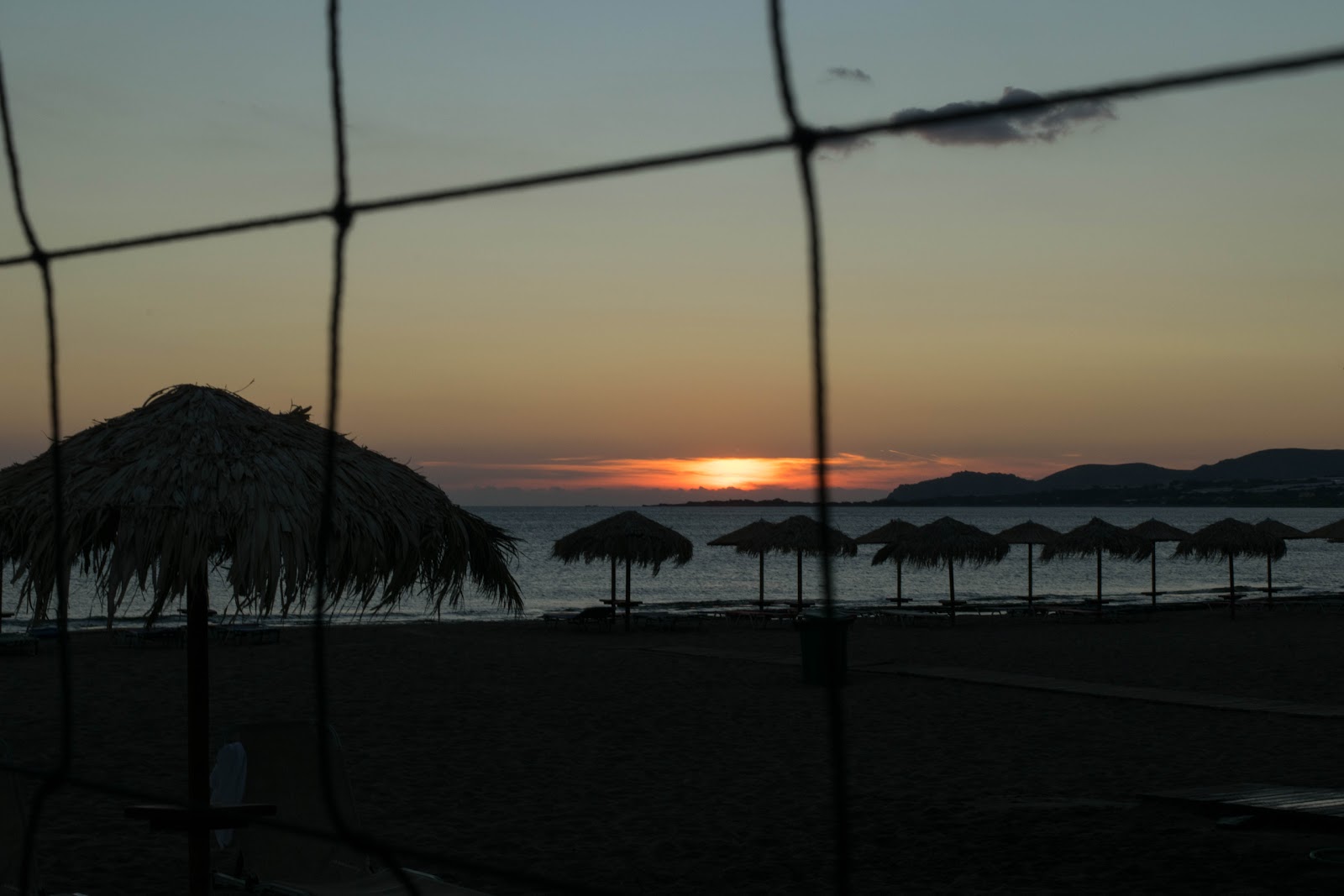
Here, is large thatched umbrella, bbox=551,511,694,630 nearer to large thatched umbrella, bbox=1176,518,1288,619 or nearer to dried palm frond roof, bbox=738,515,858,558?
dried palm frond roof, bbox=738,515,858,558

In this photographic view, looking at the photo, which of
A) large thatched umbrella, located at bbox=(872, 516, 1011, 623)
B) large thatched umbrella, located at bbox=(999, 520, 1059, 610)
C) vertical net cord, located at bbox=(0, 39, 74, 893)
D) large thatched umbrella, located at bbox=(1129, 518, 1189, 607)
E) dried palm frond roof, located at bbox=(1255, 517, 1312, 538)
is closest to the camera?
vertical net cord, located at bbox=(0, 39, 74, 893)

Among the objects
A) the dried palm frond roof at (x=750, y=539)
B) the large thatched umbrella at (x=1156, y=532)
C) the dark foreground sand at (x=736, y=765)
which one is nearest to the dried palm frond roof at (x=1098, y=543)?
the large thatched umbrella at (x=1156, y=532)

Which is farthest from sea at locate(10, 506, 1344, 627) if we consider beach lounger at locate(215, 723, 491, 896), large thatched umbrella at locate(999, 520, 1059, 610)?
beach lounger at locate(215, 723, 491, 896)

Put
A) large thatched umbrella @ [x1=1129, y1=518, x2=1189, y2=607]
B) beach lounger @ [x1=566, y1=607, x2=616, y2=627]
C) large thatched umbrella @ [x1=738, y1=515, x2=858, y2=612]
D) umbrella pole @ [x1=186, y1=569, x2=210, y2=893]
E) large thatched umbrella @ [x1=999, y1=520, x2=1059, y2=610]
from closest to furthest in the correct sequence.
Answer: umbrella pole @ [x1=186, y1=569, x2=210, y2=893], beach lounger @ [x1=566, y1=607, x2=616, y2=627], large thatched umbrella @ [x1=738, y1=515, x2=858, y2=612], large thatched umbrella @ [x1=999, y1=520, x2=1059, y2=610], large thatched umbrella @ [x1=1129, y1=518, x2=1189, y2=607]

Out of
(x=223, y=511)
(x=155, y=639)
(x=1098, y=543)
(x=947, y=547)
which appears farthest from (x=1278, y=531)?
(x=223, y=511)

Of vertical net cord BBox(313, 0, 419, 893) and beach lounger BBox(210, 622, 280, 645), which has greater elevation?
vertical net cord BBox(313, 0, 419, 893)

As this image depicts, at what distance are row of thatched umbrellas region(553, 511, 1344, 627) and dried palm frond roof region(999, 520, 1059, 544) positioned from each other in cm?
3

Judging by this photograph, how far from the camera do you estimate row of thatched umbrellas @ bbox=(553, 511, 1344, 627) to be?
23.4 metres

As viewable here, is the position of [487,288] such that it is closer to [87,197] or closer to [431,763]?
[87,197]

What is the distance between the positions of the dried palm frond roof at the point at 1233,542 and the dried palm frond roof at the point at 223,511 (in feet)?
85.5

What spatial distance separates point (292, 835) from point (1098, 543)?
24776mm

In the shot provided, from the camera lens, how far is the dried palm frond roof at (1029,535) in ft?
93.7

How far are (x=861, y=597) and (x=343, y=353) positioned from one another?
170ft

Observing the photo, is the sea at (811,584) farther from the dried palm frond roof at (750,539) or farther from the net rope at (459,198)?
the net rope at (459,198)
